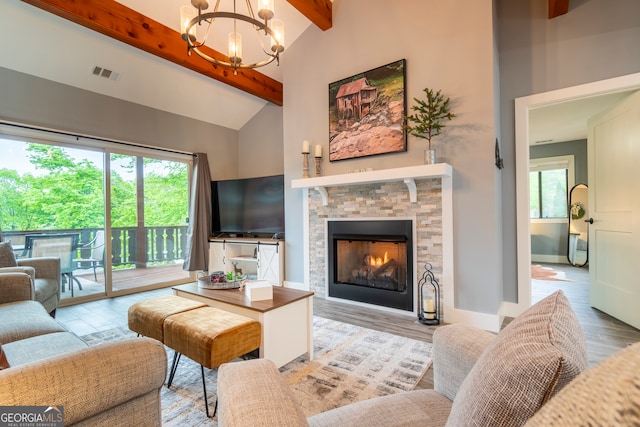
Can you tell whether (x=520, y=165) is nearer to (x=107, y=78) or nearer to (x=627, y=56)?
(x=627, y=56)

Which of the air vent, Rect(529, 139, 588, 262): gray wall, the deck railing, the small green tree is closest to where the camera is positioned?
the small green tree

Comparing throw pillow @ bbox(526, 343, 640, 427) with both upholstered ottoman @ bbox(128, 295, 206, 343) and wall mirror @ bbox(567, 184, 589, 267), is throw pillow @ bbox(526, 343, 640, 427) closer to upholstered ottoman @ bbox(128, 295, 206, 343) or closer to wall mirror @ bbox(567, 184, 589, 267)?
upholstered ottoman @ bbox(128, 295, 206, 343)

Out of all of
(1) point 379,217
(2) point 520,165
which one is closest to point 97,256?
(1) point 379,217

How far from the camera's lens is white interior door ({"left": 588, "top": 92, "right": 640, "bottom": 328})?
2629 mm

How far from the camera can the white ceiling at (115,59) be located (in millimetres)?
3012

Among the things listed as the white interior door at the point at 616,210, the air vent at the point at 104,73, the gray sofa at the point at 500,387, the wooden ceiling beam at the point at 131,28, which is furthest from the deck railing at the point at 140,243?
the white interior door at the point at 616,210

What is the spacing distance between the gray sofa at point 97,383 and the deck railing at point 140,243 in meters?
3.03

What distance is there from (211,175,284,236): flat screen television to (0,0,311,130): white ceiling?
1.36 metres

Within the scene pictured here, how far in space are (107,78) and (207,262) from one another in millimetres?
2886

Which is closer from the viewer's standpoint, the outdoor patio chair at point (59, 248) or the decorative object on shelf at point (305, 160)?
the outdoor patio chair at point (59, 248)

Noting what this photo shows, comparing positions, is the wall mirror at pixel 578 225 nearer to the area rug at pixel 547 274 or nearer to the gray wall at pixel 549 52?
the area rug at pixel 547 274

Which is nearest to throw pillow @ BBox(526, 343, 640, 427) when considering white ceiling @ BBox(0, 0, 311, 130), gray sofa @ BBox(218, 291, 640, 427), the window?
gray sofa @ BBox(218, 291, 640, 427)

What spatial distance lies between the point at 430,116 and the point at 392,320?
204 centimetres

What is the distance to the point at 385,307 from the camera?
3.23 meters
